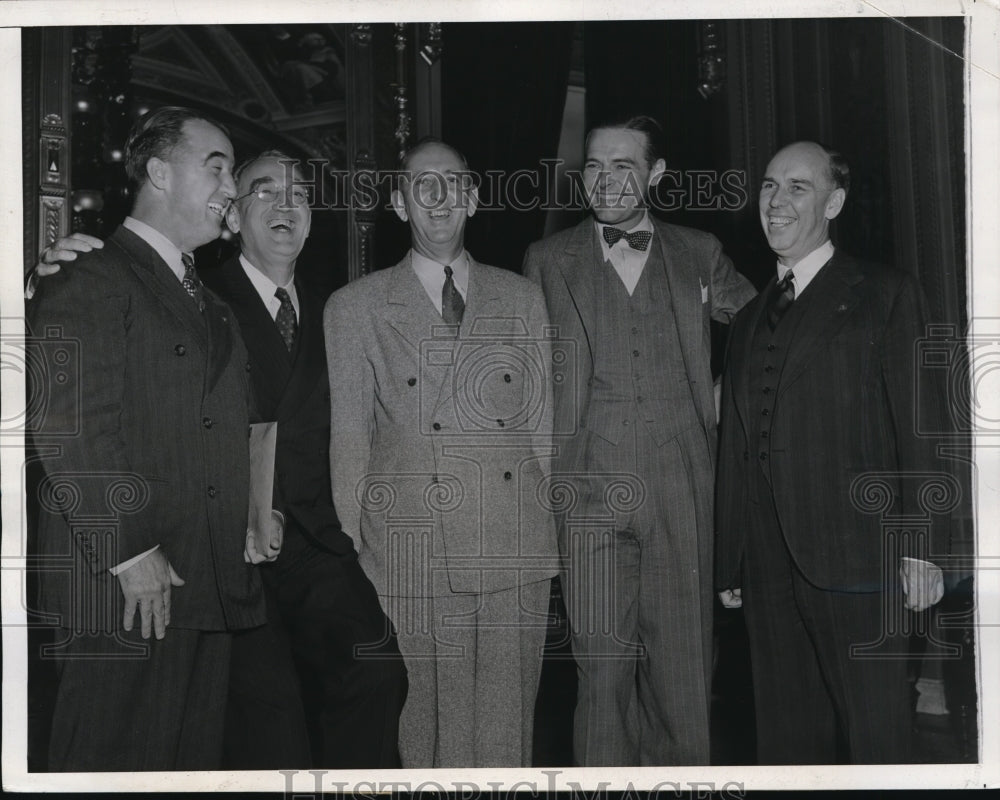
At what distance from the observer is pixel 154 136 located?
330 cm

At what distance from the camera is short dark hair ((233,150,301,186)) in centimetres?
331

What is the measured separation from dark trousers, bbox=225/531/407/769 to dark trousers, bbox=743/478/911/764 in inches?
44.4

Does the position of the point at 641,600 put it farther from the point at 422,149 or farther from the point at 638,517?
the point at 422,149

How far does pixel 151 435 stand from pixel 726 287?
1.83 m

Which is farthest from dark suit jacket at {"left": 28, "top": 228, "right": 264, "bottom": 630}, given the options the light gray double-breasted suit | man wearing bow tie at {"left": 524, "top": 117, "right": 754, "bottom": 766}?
man wearing bow tie at {"left": 524, "top": 117, "right": 754, "bottom": 766}

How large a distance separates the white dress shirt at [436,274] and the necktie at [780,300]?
0.95 meters

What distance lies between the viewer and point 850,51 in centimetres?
342

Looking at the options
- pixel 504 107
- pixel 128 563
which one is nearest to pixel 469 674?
pixel 128 563

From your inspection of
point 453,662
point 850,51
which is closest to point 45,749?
point 453,662

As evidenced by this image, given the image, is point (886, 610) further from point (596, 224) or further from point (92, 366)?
point (92, 366)

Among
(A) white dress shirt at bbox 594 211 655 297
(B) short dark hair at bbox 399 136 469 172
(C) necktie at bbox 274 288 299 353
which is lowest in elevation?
(C) necktie at bbox 274 288 299 353

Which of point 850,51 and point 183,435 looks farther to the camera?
point 850,51

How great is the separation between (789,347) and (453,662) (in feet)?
4.63

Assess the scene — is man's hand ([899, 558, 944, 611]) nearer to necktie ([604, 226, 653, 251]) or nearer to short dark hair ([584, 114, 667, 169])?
necktie ([604, 226, 653, 251])
